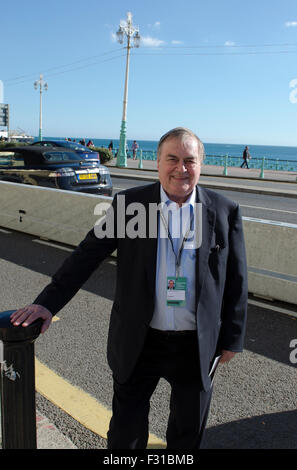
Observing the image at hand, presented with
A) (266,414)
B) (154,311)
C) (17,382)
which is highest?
(154,311)

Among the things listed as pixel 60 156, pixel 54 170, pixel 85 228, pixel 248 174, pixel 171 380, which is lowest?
pixel 85 228

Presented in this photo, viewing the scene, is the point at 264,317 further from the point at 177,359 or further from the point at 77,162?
the point at 77,162

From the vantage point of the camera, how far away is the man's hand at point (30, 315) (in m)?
1.71

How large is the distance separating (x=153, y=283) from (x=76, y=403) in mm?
1448

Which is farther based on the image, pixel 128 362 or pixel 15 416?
pixel 128 362

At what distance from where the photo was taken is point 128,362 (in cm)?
194

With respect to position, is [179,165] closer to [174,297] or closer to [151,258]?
[151,258]

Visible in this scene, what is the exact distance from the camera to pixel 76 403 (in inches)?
115

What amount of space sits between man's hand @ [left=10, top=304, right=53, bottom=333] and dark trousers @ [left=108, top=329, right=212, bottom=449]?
0.45m

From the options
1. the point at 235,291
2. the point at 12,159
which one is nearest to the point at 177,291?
the point at 235,291

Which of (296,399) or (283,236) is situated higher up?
(283,236)

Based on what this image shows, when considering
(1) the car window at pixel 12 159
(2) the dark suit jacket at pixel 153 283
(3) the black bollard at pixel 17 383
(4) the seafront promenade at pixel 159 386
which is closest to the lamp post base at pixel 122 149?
(1) the car window at pixel 12 159
